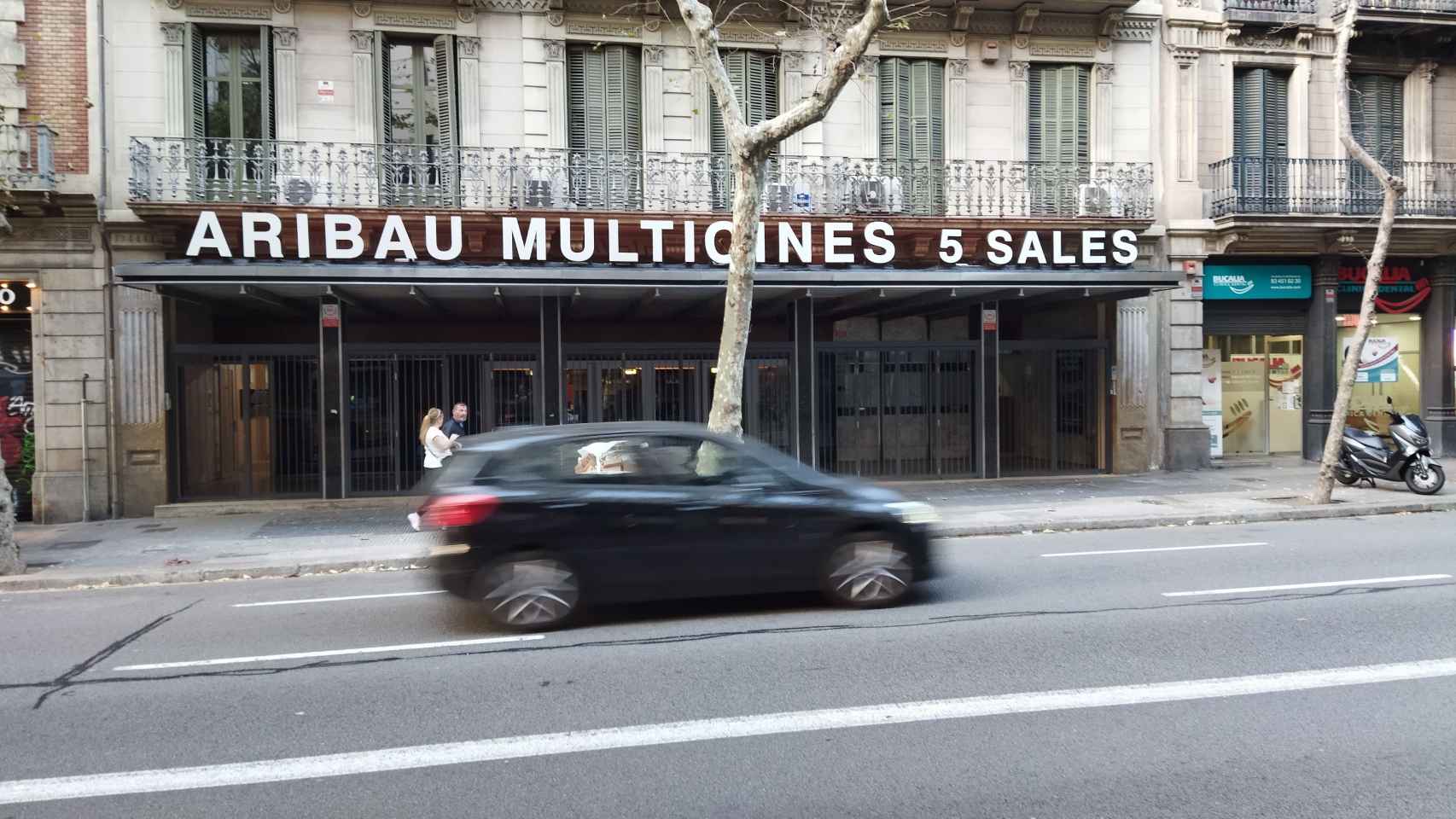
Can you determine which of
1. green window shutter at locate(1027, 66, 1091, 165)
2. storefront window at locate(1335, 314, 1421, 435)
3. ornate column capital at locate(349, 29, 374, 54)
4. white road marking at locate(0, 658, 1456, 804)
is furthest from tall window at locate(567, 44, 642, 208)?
storefront window at locate(1335, 314, 1421, 435)

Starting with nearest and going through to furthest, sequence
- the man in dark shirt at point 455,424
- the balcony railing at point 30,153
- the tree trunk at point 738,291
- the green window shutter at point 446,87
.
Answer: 1. the tree trunk at point 738,291
2. the man in dark shirt at point 455,424
3. the balcony railing at point 30,153
4. the green window shutter at point 446,87

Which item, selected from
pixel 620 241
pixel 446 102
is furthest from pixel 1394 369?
pixel 446 102

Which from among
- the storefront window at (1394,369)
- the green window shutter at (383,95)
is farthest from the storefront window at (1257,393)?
the green window shutter at (383,95)

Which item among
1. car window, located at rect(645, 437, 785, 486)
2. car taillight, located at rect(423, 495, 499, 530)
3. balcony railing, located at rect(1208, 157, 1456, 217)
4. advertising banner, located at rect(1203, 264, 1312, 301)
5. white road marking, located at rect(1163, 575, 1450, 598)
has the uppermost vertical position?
balcony railing, located at rect(1208, 157, 1456, 217)

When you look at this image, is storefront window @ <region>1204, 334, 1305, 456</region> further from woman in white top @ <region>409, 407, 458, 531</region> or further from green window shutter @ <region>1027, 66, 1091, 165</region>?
woman in white top @ <region>409, 407, 458, 531</region>

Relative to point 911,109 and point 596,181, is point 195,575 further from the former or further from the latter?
point 911,109

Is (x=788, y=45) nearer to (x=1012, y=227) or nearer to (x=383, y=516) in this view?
(x=1012, y=227)

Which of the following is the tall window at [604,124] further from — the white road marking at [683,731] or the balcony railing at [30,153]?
the white road marking at [683,731]

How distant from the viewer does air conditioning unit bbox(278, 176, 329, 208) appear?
50.1 feet

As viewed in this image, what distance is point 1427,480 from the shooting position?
14.5 m

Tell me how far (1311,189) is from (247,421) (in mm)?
20707

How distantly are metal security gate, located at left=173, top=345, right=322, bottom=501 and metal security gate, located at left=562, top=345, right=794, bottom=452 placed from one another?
4.49 m

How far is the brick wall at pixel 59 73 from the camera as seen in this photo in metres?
14.6

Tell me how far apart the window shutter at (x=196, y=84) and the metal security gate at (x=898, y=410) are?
11381mm
